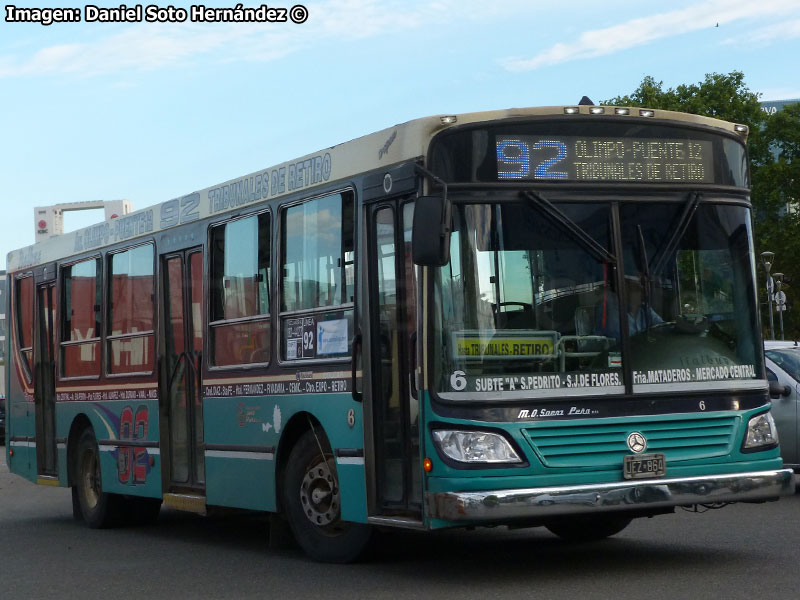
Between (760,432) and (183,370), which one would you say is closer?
(760,432)

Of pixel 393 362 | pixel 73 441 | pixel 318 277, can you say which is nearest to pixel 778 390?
pixel 318 277

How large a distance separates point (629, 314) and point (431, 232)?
1443 millimetres

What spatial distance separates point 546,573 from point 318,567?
5.64 ft

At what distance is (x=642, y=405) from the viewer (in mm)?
8727

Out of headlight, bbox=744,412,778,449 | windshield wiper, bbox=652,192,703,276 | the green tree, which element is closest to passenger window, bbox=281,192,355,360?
windshield wiper, bbox=652,192,703,276

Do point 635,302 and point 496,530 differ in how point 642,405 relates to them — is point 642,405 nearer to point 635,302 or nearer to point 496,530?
point 635,302

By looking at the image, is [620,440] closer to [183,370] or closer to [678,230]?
[678,230]

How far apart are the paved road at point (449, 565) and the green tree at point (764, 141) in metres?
55.7

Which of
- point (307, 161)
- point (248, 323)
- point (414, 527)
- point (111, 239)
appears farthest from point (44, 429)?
point (414, 527)

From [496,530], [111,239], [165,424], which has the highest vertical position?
[111,239]

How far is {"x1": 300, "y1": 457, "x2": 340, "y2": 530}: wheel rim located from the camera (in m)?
9.99

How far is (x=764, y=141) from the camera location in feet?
229

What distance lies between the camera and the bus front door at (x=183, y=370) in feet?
40.0

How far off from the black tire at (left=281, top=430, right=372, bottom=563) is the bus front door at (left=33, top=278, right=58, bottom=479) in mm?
5947
